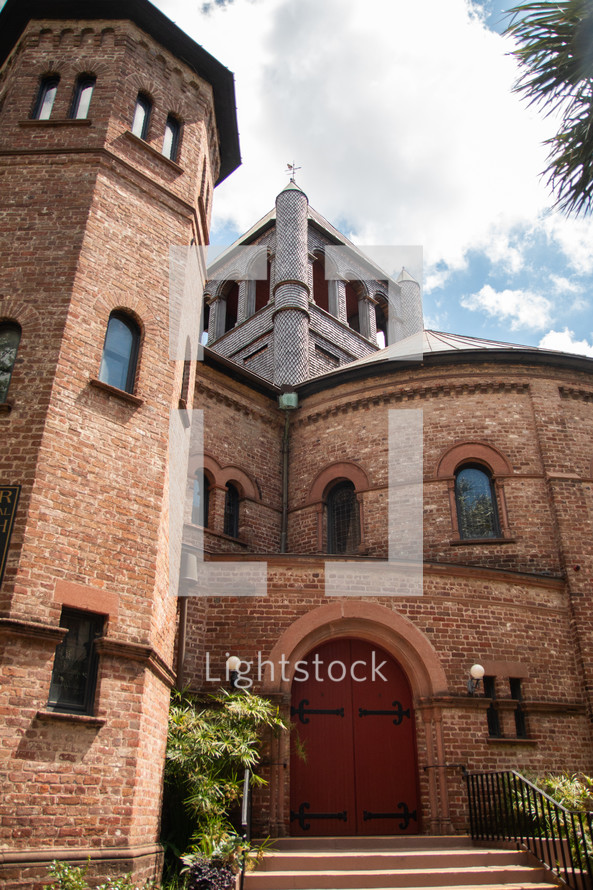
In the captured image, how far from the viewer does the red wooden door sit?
10.6 m

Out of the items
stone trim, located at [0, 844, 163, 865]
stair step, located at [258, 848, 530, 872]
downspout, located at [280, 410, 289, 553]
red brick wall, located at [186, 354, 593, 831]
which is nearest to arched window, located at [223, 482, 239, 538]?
red brick wall, located at [186, 354, 593, 831]

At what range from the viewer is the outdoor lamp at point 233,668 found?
10586mm

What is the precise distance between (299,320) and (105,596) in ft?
50.9

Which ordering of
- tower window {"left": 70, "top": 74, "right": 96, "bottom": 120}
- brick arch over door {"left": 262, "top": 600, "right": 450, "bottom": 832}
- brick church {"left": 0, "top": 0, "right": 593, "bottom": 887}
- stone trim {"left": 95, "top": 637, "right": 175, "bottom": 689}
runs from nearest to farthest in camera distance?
brick church {"left": 0, "top": 0, "right": 593, "bottom": 887}, stone trim {"left": 95, "top": 637, "right": 175, "bottom": 689}, brick arch over door {"left": 262, "top": 600, "right": 450, "bottom": 832}, tower window {"left": 70, "top": 74, "right": 96, "bottom": 120}

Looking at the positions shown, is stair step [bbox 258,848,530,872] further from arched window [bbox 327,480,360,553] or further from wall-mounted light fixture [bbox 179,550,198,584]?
arched window [bbox 327,480,360,553]

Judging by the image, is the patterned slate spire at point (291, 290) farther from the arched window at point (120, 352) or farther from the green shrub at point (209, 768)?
the green shrub at point (209, 768)

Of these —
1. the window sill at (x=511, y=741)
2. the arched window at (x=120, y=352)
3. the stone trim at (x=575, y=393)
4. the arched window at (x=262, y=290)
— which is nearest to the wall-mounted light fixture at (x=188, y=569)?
the arched window at (x=120, y=352)

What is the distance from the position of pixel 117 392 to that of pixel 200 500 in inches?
226

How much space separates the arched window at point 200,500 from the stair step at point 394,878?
7.41 m

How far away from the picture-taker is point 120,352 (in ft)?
33.0

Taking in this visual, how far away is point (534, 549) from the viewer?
1402 cm

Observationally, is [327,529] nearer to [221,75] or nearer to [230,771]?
[230,771]

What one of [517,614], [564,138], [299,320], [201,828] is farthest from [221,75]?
[201,828]

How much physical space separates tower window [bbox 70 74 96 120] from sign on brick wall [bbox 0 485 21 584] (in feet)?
22.5
